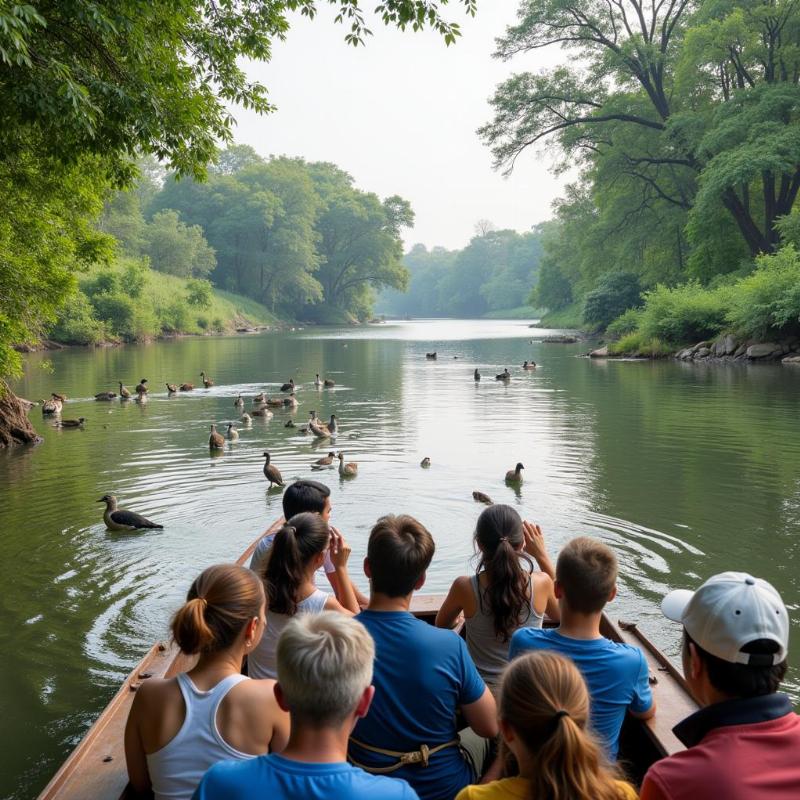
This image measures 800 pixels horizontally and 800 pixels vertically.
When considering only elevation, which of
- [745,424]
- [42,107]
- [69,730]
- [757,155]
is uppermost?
[757,155]

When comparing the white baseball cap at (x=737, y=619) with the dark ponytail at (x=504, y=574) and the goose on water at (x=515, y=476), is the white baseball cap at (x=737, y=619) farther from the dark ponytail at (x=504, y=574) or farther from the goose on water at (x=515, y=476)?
the goose on water at (x=515, y=476)

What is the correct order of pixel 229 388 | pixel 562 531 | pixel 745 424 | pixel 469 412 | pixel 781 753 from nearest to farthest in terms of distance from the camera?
pixel 781 753, pixel 562 531, pixel 745 424, pixel 469 412, pixel 229 388

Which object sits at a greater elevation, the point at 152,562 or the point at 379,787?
the point at 379,787

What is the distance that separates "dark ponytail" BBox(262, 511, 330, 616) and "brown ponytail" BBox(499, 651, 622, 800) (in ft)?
6.84

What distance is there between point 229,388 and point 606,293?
3142 cm

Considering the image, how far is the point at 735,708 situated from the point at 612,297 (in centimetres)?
5128

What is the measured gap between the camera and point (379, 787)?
231 centimetres

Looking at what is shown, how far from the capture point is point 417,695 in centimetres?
338

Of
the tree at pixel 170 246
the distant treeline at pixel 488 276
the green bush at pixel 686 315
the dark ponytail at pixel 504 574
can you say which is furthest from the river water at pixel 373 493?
the distant treeline at pixel 488 276

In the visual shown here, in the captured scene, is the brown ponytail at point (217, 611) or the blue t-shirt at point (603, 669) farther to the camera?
the blue t-shirt at point (603, 669)

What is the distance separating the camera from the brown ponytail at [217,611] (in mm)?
3002

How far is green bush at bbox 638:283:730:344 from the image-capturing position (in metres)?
36.5

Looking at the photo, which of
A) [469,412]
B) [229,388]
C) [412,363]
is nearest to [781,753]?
[469,412]

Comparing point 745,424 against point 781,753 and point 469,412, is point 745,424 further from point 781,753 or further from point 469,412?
point 781,753
